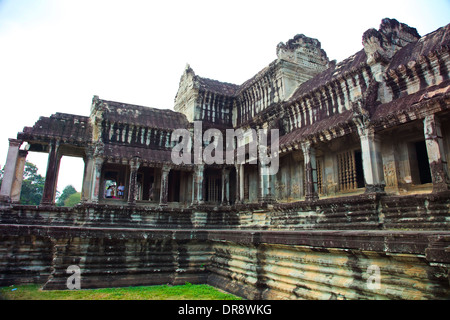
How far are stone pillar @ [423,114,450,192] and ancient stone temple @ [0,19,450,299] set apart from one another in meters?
0.04

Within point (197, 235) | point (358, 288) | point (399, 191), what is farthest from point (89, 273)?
point (399, 191)

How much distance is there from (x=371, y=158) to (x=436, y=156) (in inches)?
82.8

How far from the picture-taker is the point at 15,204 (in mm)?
15289

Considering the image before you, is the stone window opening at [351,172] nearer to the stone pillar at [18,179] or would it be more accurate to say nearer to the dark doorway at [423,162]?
the dark doorway at [423,162]

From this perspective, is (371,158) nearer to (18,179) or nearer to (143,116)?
(143,116)

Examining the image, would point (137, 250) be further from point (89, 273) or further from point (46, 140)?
point (46, 140)

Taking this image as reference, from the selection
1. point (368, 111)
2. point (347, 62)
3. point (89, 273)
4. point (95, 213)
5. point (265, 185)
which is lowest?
point (89, 273)

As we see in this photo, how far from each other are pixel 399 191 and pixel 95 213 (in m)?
13.5

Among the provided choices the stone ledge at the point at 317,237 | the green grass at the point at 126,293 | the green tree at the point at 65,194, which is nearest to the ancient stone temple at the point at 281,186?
the stone ledge at the point at 317,237

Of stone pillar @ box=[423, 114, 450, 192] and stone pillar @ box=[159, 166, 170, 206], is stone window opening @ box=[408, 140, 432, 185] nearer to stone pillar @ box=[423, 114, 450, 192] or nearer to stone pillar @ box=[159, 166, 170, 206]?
stone pillar @ box=[423, 114, 450, 192]

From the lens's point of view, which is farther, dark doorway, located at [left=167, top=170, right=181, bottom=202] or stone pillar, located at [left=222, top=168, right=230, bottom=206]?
dark doorway, located at [left=167, top=170, right=181, bottom=202]

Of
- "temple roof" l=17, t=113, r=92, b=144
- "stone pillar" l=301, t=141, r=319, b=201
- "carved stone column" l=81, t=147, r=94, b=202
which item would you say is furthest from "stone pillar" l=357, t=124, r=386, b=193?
"temple roof" l=17, t=113, r=92, b=144

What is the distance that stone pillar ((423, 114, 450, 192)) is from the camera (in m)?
8.19

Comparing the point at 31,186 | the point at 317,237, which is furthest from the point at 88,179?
the point at 31,186
